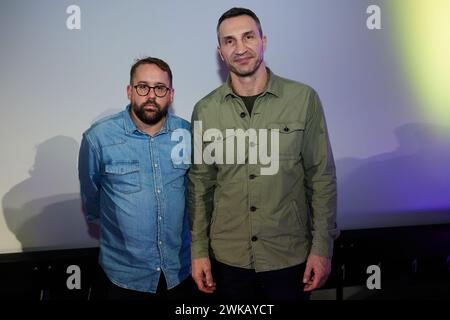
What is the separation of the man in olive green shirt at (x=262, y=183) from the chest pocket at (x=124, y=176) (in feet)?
0.94

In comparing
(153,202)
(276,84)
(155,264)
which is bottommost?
(155,264)

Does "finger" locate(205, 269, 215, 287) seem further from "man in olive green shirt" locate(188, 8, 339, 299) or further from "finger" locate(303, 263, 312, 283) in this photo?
"finger" locate(303, 263, 312, 283)

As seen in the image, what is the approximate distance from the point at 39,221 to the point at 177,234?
3.03ft

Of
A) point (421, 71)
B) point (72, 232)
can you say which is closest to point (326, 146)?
point (421, 71)

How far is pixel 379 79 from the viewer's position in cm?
272

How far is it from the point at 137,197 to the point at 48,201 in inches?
30.3

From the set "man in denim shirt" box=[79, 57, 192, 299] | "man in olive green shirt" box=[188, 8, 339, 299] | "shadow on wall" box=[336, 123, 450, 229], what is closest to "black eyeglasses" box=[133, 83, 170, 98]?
"man in denim shirt" box=[79, 57, 192, 299]

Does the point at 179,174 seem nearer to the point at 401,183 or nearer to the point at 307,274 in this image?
the point at 307,274

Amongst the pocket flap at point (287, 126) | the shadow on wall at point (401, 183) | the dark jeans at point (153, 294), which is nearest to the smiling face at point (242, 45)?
the pocket flap at point (287, 126)

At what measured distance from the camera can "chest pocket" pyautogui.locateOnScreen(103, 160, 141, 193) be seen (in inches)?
77.4

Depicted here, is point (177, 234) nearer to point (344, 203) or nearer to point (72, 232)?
point (72, 232)

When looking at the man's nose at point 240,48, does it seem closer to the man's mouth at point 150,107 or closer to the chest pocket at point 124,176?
the man's mouth at point 150,107

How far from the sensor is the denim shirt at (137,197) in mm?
1977
